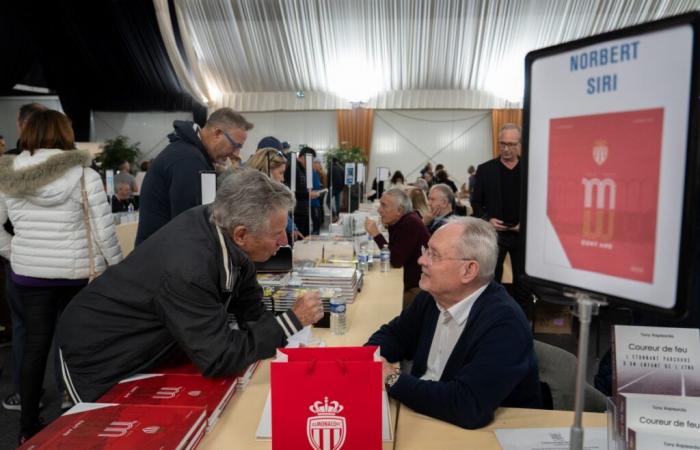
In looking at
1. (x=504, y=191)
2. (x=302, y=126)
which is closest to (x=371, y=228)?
(x=504, y=191)

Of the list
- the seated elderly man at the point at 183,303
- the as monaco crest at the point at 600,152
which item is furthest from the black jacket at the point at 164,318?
the as monaco crest at the point at 600,152

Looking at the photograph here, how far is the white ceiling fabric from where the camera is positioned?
1059 centimetres

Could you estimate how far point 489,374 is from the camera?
1319mm

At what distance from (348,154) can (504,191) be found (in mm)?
9030

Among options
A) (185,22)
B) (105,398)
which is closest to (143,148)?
(185,22)

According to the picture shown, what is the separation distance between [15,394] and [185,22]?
10.2m

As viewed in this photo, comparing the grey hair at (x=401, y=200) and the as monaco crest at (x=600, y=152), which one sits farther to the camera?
the grey hair at (x=401, y=200)

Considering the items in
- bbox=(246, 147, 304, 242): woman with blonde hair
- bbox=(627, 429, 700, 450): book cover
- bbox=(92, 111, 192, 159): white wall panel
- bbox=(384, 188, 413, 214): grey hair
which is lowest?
bbox=(627, 429, 700, 450): book cover

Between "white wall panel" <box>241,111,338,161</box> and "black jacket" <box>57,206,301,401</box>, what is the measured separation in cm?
1258

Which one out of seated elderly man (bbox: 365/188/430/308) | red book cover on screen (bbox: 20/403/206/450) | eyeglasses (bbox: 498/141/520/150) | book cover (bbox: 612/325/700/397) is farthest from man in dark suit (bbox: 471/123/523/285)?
red book cover on screen (bbox: 20/403/206/450)

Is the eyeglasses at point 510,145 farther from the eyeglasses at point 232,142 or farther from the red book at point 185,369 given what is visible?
the red book at point 185,369

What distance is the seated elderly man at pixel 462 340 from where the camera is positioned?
1.30 meters

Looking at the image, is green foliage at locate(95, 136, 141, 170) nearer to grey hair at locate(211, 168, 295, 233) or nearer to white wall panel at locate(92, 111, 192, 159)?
white wall panel at locate(92, 111, 192, 159)

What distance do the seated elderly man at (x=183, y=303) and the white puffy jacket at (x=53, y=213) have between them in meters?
0.74
